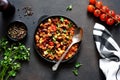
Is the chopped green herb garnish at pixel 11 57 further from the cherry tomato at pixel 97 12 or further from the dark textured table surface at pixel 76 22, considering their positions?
the cherry tomato at pixel 97 12

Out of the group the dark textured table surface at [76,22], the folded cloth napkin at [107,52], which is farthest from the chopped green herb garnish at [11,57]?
the folded cloth napkin at [107,52]

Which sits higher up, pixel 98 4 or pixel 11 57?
pixel 98 4

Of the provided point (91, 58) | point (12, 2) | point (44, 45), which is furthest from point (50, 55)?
point (12, 2)

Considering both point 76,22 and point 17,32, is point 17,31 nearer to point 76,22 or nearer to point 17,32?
point 17,32

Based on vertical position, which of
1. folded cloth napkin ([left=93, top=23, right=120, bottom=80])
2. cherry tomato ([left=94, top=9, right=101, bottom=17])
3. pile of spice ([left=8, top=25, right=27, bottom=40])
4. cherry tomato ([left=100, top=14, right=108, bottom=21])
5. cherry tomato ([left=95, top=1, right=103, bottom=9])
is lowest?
folded cloth napkin ([left=93, top=23, right=120, bottom=80])

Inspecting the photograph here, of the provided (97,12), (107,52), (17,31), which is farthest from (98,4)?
(17,31)

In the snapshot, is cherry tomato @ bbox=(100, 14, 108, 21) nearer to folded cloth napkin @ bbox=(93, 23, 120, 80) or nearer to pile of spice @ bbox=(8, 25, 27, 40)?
folded cloth napkin @ bbox=(93, 23, 120, 80)

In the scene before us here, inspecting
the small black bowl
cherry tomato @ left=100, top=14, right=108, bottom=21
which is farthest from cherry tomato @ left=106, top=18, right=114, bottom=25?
the small black bowl
